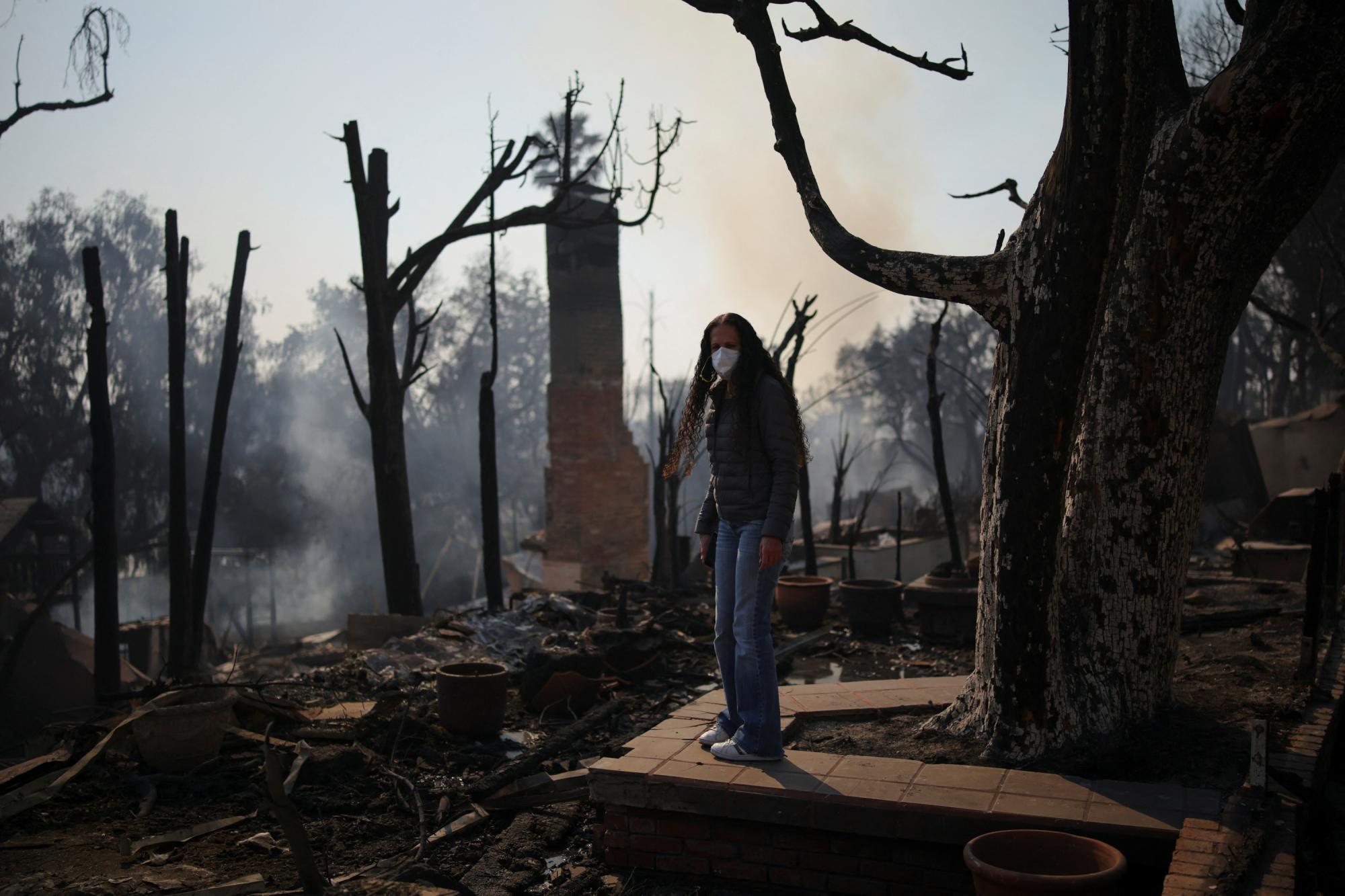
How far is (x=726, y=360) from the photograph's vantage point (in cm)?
444

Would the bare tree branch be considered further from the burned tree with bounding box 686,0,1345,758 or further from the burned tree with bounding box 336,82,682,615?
the burned tree with bounding box 336,82,682,615

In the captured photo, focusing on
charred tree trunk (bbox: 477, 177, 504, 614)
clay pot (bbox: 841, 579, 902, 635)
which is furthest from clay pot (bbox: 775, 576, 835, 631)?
charred tree trunk (bbox: 477, 177, 504, 614)

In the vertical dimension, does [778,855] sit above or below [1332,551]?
below

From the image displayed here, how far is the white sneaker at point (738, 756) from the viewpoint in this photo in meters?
4.32

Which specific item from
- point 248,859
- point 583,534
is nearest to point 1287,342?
point 583,534

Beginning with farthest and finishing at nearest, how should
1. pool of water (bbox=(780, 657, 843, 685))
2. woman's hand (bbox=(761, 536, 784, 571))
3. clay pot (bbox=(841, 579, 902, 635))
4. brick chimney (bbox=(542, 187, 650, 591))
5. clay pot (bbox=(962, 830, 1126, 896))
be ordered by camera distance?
brick chimney (bbox=(542, 187, 650, 591))
clay pot (bbox=(841, 579, 902, 635))
pool of water (bbox=(780, 657, 843, 685))
woman's hand (bbox=(761, 536, 784, 571))
clay pot (bbox=(962, 830, 1126, 896))

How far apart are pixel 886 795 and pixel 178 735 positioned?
13.8 feet

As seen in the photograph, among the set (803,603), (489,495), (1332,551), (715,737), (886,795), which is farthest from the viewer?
(489,495)

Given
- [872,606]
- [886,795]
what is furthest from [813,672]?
[886,795]

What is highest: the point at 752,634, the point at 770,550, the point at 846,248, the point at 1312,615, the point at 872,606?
the point at 846,248

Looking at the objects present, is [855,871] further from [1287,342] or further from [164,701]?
[1287,342]

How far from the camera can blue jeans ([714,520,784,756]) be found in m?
4.26

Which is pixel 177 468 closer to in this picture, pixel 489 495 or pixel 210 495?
pixel 210 495

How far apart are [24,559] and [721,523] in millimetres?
16983
